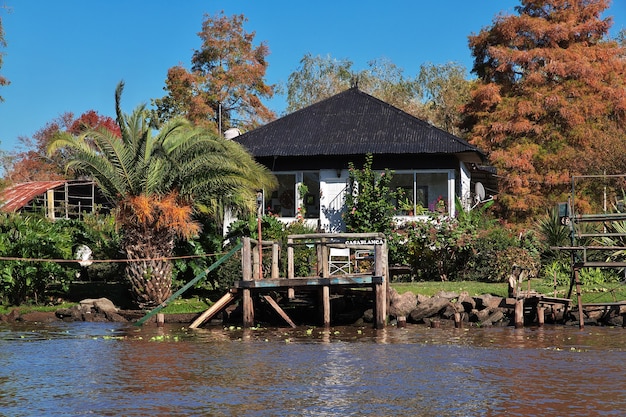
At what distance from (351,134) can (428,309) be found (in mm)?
10580

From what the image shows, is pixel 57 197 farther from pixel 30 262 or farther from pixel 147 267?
pixel 147 267

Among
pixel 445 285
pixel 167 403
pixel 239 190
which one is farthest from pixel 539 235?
pixel 167 403

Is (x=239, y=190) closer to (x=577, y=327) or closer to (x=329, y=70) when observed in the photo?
(x=577, y=327)

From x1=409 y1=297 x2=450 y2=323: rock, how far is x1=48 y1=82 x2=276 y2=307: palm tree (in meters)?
6.57

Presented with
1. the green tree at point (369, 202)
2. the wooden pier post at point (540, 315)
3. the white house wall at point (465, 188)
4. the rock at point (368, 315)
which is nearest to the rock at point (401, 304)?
the rock at point (368, 315)

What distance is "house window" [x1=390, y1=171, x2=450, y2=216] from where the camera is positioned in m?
32.0

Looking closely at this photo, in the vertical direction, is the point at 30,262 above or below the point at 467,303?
above

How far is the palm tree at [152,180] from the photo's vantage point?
26.2 m

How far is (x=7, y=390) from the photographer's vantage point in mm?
15461

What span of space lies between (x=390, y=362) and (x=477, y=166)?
19.0 metres

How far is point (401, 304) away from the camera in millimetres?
24453

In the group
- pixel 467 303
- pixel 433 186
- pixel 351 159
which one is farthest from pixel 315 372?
pixel 433 186

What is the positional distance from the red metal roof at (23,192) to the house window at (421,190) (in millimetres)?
17636

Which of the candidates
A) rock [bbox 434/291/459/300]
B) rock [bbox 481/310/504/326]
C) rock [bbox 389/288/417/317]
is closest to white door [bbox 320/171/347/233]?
rock [bbox 389/288/417/317]
